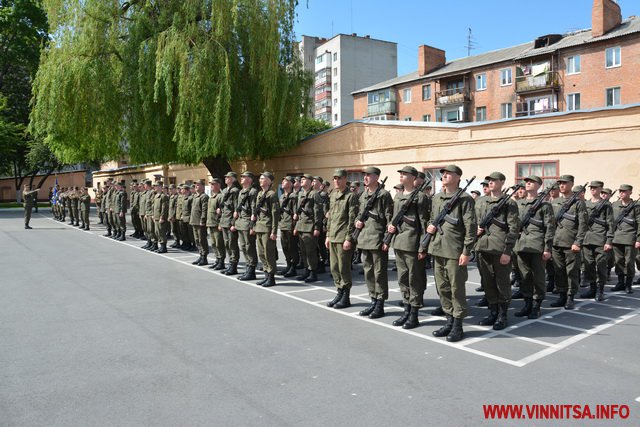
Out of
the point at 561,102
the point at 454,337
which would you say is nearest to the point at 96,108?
the point at 454,337

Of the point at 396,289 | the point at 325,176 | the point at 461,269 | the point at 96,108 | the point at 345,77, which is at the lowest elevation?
the point at 396,289

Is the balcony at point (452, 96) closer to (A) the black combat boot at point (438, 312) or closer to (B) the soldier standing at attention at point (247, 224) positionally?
(B) the soldier standing at attention at point (247, 224)

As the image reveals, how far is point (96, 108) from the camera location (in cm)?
1786

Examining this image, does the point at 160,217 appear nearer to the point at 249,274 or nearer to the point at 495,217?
the point at 249,274

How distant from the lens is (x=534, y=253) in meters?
6.78

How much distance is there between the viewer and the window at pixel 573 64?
1268 inches

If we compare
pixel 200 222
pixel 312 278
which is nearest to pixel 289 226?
pixel 312 278

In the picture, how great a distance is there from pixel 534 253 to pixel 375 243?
89.4 inches

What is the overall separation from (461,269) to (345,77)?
57.6 meters

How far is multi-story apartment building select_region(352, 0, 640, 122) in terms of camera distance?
30188 millimetres

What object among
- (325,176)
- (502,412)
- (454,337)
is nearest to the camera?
(502,412)

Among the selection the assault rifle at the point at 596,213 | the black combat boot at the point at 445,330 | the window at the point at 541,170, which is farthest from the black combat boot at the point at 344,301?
the window at the point at 541,170

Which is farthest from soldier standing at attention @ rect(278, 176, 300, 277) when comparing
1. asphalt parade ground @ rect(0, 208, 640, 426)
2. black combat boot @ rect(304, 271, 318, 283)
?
asphalt parade ground @ rect(0, 208, 640, 426)

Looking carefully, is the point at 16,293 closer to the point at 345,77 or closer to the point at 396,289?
the point at 396,289
